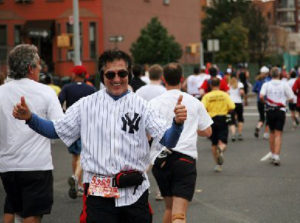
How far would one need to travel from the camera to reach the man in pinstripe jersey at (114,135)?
4.64 metres

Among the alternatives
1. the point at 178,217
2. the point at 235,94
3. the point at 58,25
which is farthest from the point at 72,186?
the point at 58,25

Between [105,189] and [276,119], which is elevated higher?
[105,189]

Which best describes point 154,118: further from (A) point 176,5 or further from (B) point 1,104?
(A) point 176,5

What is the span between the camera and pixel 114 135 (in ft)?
15.2

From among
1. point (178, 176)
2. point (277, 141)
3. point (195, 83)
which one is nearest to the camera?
point (178, 176)

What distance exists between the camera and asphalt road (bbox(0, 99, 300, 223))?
339 inches

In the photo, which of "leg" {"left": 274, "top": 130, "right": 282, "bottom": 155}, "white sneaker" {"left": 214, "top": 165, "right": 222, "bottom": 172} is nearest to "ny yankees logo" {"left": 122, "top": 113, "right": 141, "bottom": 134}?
"white sneaker" {"left": 214, "top": 165, "right": 222, "bottom": 172}

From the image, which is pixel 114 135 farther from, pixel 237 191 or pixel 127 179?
pixel 237 191

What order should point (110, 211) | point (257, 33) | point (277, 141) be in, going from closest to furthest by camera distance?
point (110, 211) → point (277, 141) → point (257, 33)

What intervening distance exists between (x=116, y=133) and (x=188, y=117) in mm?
2172

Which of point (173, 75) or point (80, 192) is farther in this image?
point (80, 192)

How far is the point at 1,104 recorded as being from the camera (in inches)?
233

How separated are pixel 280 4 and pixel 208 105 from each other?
128265 millimetres

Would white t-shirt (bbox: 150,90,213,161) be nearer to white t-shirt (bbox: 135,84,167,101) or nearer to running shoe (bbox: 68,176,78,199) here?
running shoe (bbox: 68,176,78,199)
